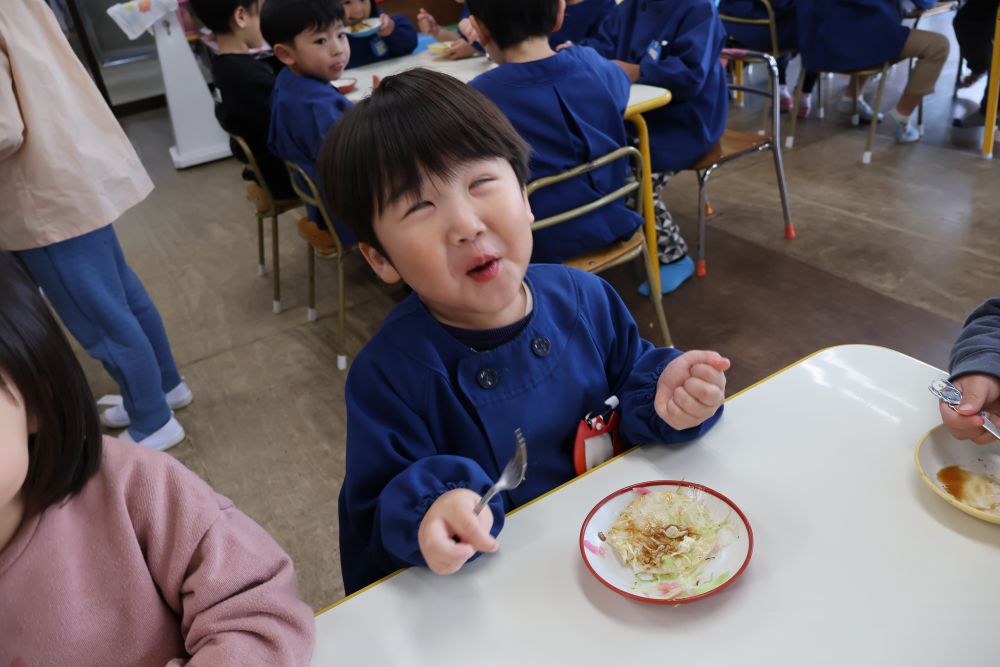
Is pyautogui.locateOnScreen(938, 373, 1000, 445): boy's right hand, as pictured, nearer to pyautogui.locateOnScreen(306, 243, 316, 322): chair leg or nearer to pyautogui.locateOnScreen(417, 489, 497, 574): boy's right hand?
pyautogui.locateOnScreen(417, 489, 497, 574): boy's right hand

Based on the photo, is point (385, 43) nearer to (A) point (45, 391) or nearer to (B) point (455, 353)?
(B) point (455, 353)

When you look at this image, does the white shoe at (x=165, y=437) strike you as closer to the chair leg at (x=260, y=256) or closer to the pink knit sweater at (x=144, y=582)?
the chair leg at (x=260, y=256)

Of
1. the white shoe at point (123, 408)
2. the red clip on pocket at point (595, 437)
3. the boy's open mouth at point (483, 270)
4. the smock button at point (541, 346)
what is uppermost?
the boy's open mouth at point (483, 270)

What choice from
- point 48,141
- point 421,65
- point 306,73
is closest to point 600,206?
point 306,73

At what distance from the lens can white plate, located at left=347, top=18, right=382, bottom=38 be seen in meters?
3.21

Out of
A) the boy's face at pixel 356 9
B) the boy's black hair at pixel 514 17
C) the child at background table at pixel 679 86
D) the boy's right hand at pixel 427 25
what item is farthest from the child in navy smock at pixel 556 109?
the boy's right hand at pixel 427 25

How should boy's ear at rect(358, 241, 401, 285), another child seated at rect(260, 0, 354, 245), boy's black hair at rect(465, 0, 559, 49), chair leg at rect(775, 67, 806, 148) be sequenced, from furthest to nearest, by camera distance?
chair leg at rect(775, 67, 806, 148) → another child seated at rect(260, 0, 354, 245) → boy's black hair at rect(465, 0, 559, 49) → boy's ear at rect(358, 241, 401, 285)

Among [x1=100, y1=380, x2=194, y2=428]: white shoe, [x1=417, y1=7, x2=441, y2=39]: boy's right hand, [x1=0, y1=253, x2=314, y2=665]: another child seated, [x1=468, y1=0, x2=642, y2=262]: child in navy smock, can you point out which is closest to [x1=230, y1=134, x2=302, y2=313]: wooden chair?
[x1=100, y1=380, x2=194, y2=428]: white shoe

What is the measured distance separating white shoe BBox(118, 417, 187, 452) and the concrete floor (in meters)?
0.04

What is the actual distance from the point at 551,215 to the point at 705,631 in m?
1.53

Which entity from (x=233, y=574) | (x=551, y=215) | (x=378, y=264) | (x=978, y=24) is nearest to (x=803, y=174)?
(x=978, y=24)

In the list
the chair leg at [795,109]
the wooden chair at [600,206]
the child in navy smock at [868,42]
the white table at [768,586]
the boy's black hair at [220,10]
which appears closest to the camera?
the white table at [768,586]

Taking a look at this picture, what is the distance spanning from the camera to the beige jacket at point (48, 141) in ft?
5.50

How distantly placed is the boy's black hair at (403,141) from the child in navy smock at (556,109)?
1137 millimetres
